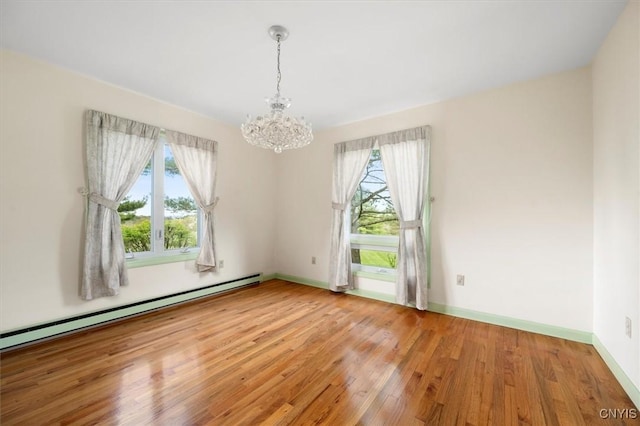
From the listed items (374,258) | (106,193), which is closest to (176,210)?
(106,193)

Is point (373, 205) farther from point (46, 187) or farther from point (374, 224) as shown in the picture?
point (46, 187)

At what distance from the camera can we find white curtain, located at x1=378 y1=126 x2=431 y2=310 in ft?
10.2

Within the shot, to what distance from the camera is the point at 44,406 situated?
5.11 feet

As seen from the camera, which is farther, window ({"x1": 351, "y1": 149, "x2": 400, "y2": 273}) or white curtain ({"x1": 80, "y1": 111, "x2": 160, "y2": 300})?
window ({"x1": 351, "y1": 149, "x2": 400, "y2": 273})

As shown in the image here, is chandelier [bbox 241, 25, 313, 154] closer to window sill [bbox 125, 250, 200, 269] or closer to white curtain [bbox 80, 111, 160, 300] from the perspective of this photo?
white curtain [bbox 80, 111, 160, 300]

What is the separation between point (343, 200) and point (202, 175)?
206 centimetres

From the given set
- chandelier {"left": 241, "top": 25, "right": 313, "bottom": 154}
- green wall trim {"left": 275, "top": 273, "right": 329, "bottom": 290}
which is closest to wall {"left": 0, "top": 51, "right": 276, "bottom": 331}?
chandelier {"left": 241, "top": 25, "right": 313, "bottom": 154}

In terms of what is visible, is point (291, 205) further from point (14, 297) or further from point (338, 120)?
point (14, 297)

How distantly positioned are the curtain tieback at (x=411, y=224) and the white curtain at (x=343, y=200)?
2.79 ft

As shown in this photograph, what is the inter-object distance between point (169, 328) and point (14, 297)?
4.17 feet

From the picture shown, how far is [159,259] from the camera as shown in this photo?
3.16 metres

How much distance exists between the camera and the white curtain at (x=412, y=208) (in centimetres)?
311

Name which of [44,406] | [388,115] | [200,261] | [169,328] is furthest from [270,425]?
[388,115]

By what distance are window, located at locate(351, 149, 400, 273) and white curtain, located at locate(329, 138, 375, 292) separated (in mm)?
141
